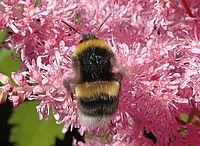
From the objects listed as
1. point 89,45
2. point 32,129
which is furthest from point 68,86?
point 32,129

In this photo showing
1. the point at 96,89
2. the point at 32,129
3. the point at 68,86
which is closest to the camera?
the point at 96,89

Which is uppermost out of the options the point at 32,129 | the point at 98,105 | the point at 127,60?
the point at 127,60

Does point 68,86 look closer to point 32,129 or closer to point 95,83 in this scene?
point 95,83

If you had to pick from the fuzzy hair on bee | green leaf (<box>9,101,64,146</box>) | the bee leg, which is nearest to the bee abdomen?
the fuzzy hair on bee

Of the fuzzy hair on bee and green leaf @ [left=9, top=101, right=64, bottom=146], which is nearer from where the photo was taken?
the fuzzy hair on bee

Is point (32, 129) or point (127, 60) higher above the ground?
point (127, 60)

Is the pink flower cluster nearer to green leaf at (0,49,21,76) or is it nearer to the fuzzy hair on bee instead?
the fuzzy hair on bee
